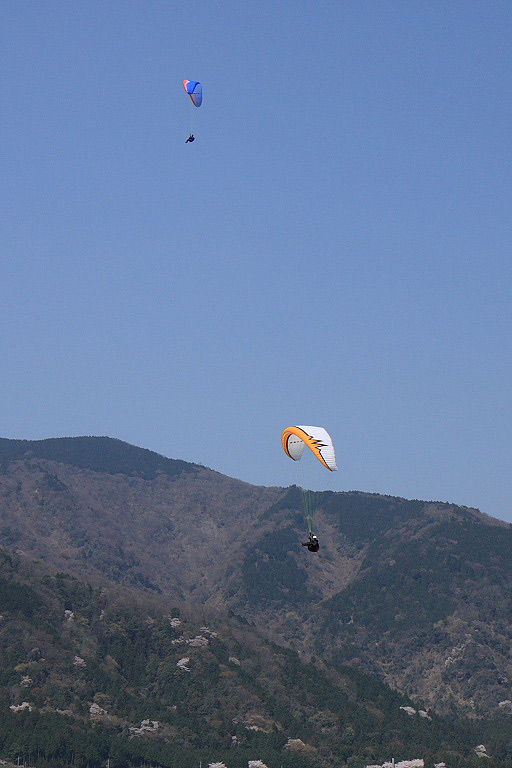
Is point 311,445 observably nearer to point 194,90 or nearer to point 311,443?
point 311,443

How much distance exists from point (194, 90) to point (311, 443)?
2043 inches

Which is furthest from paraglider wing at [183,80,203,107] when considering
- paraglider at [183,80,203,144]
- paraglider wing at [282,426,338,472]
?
paraglider wing at [282,426,338,472]

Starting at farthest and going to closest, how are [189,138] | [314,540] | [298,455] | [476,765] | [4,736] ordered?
1. [476,765]
2. [4,736]
3. [189,138]
4. [298,455]
5. [314,540]

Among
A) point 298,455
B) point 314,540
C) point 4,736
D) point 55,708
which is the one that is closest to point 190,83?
point 298,455

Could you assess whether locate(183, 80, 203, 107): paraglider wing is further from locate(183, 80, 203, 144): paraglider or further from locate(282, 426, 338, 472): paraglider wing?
locate(282, 426, 338, 472): paraglider wing

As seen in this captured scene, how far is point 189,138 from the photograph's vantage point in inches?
4865

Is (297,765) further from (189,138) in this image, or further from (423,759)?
(189,138)

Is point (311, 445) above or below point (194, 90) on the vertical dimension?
below

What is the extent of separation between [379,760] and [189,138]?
13071 cm

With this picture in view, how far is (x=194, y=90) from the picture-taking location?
128 meters

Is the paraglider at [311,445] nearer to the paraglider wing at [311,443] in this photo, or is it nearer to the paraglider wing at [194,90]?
the paraglider wing at [311,443]

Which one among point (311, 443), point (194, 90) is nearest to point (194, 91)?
point (194, 90)

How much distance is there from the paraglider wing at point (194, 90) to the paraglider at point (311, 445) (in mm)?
45071

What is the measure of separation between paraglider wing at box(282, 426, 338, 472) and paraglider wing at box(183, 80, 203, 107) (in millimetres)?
45071
